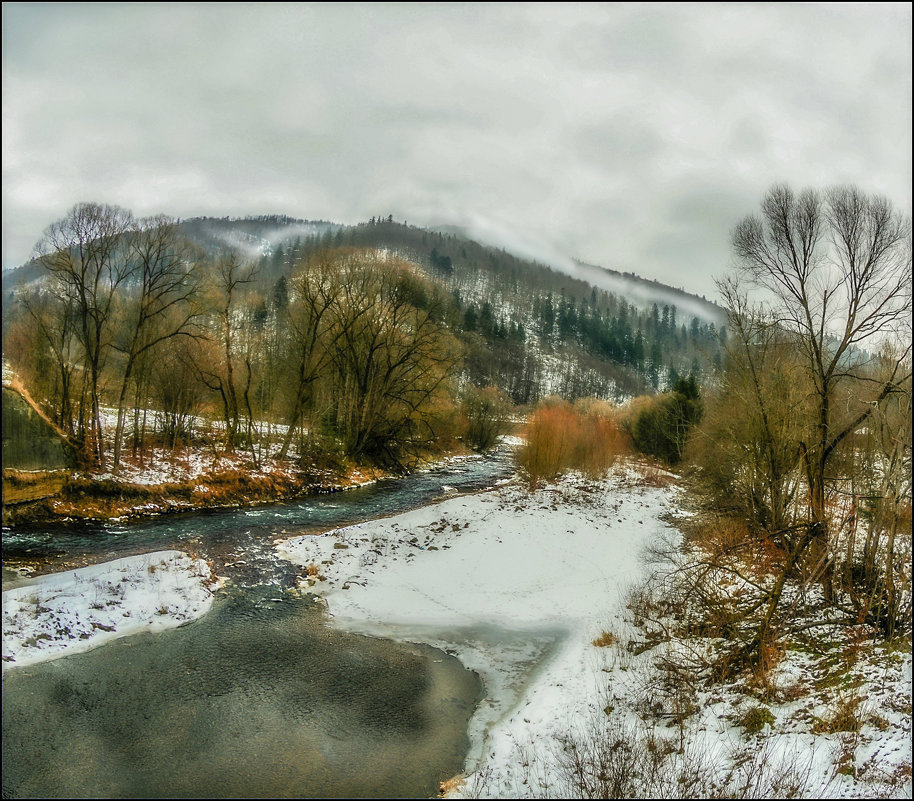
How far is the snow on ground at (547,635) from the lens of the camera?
6289 millimetres

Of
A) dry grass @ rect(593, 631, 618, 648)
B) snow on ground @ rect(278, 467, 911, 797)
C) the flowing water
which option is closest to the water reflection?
the flowing water

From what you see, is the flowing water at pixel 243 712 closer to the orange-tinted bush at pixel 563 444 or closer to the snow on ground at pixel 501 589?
the snow on ground at pixel 501 589

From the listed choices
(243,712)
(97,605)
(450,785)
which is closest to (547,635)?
(450,785)

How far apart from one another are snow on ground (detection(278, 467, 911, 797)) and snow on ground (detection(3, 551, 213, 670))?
10.1 feet

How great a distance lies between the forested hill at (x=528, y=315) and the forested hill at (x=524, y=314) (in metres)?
0.29

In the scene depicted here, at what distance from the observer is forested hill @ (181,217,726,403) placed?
95188mm

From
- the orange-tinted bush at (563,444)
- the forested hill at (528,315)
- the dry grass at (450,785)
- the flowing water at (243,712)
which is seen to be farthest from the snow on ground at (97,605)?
the forested hill at (528,315)

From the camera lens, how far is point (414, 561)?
1492cm

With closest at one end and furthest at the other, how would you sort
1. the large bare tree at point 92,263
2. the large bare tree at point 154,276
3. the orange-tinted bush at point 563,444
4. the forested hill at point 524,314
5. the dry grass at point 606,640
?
the dry grass at point 606,640
the large bare tree at point 92,263
the large bare tree at point 154,276
the orange-tinted bush at point 563,444
the forested hill at point 524,314

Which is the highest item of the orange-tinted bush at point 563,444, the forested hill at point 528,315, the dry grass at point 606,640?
the forested hill at point 528,315

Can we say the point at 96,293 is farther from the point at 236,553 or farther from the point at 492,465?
the point at 492,465

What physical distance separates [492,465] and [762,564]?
88.8 feet

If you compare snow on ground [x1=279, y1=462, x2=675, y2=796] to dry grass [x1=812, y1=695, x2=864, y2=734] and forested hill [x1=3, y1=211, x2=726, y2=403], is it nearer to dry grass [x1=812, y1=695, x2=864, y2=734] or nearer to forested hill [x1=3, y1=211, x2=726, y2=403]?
dry grass [x1=812, y1=695, x2=864, y2=734]

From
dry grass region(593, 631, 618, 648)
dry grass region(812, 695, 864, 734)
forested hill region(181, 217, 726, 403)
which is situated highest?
forested hill region(181, 217, 726, 403)
